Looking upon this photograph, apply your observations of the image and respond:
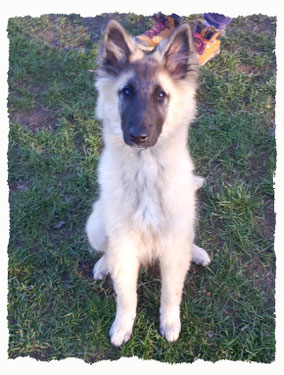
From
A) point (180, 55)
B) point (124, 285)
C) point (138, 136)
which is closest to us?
point (138, 136)

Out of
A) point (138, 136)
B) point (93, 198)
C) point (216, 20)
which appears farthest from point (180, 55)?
point (216, 20)

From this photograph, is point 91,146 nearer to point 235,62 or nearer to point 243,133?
point 243,133

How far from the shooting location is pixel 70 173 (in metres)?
3.98

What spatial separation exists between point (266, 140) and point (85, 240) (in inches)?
92.3

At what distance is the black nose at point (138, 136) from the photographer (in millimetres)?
2135

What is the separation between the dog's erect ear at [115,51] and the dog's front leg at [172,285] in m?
1.30

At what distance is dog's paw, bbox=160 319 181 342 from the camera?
9.12 feet

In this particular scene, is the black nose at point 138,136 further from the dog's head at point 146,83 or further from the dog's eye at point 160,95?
the dog's eye at point 160,95

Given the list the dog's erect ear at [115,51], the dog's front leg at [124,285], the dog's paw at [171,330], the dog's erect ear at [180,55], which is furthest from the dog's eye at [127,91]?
the dog's paw at [171,330]

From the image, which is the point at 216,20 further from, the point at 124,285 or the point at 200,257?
the point at 124,285

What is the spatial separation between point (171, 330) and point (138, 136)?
1587 mm

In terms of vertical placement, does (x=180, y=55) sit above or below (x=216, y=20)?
below

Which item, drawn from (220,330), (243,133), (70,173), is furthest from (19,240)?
(243,133)

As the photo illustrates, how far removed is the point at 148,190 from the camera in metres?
2.39
